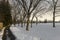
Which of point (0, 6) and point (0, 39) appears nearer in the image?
point (0, 39)

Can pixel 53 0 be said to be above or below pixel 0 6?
above

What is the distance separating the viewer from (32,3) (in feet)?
82.3

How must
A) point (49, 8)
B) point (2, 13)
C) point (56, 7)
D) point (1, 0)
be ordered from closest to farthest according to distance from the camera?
point (2, 13)
point (1, 0)
point (56, 7)
point (49, 8)

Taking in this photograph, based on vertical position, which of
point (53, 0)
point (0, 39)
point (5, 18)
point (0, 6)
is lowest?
point (0, 39)

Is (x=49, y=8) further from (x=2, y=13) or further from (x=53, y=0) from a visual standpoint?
(x=2, y=13)

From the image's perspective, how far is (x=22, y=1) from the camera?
24.9m

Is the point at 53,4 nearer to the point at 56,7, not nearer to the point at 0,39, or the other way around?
the point at 56,7

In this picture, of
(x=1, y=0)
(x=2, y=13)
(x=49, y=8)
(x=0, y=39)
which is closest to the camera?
(x=0, y=39)

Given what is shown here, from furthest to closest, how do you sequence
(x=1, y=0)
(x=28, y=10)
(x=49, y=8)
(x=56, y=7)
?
(x=49, y=8) → (x=56, y=7) → (x=1, y=0) → (x=28, y=10)

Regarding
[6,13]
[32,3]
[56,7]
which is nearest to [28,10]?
[32,3]

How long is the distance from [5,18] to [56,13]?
16435mm

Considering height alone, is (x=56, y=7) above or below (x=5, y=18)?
above

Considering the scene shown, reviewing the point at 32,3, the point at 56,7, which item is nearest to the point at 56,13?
the point at 56,7

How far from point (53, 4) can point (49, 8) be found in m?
2.46
